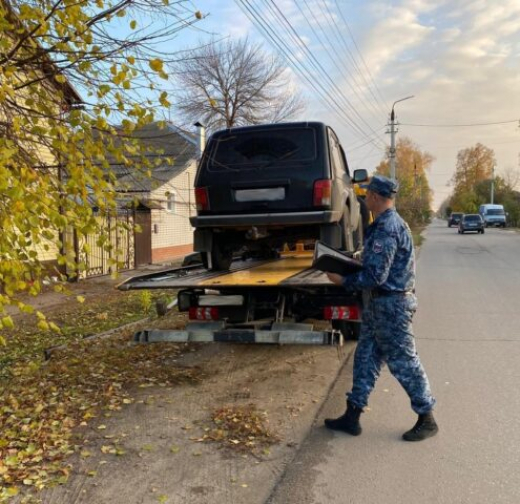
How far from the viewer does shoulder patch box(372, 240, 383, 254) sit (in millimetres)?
3770

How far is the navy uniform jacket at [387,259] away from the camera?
3756 millimetres

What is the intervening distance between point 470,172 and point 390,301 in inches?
3509

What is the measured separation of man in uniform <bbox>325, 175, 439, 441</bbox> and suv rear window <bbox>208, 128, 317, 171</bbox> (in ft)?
7.38

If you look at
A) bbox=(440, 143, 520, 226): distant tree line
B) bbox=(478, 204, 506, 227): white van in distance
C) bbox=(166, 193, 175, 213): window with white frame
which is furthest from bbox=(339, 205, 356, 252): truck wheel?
bbox=(440, 143, 520, 226): distant tree line

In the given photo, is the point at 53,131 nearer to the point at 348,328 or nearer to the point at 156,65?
the point at 156,65

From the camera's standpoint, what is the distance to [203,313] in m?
5.40

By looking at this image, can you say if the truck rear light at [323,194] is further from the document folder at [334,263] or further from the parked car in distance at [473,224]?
the parked car in distance at [473,224]

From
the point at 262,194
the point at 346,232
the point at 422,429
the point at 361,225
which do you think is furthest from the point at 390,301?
the point at 361,225

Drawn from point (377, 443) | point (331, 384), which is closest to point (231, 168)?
point (331, 384)

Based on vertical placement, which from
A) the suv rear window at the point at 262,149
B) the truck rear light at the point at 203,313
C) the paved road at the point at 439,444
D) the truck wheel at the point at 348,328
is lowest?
the paved road at the point at 439,444

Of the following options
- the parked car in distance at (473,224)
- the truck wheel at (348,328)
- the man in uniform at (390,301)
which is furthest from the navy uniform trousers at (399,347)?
the parked car in distance at (473,224)

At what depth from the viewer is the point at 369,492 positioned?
312 centimetres

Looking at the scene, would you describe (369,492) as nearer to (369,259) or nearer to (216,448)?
(216,448)

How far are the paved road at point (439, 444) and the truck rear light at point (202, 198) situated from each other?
253 centimetres
